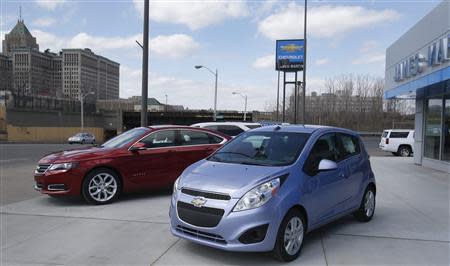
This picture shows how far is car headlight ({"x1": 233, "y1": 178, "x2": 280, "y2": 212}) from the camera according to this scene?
4543 mm

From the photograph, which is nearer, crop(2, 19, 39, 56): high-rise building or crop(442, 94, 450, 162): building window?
crop(442, 94, 450, 162): building window

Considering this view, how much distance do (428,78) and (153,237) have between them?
1043 centimetres

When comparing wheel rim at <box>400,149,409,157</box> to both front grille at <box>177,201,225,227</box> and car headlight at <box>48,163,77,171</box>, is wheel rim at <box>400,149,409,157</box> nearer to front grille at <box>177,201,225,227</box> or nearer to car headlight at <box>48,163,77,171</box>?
car headlight at <box>48,163,77,171</box>

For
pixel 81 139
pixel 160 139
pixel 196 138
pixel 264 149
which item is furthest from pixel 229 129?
pixel 81 139

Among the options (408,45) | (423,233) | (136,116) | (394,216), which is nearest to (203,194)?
(423,233)

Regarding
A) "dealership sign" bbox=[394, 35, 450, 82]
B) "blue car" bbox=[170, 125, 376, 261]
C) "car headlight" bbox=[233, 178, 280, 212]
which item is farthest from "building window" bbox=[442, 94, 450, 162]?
"car headlight" bbox=[233, 178, 280, 212]

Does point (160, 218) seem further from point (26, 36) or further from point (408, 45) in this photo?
point (26, 36)

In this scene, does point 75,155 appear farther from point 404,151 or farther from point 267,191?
point 404,151

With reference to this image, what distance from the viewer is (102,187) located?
7.94 meters

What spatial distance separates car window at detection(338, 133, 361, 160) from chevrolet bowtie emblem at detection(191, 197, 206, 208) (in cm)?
253

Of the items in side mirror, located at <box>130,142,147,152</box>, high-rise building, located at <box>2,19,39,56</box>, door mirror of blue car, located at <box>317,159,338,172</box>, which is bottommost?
side mirror, located at <box>130,142,147,152</box>

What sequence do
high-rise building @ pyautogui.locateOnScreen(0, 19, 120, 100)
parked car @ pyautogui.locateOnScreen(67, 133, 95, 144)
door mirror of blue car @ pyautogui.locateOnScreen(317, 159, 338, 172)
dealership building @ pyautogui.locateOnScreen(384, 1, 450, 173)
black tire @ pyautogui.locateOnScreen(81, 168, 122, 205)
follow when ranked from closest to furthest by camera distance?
door mirror of blue car @ pyautogui.locateOnScreen(317, 159, 338, 172)
black tire @ pyautogui.locateOnScreen(81, 168, 122, 205)
dealership building @ pyautogui.locateOnScreen(384, 1, 450, 173)
parked car @ pyautogui.locateOnScreen(67, 133, 95, 144)
high-rise building @ pyautogui.locateOnScreen(0, 19, 120, 100)

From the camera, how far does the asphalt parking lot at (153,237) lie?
499 cm

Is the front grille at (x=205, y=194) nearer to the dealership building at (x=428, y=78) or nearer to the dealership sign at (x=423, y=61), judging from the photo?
the dealership building at (x=428, y=78)
